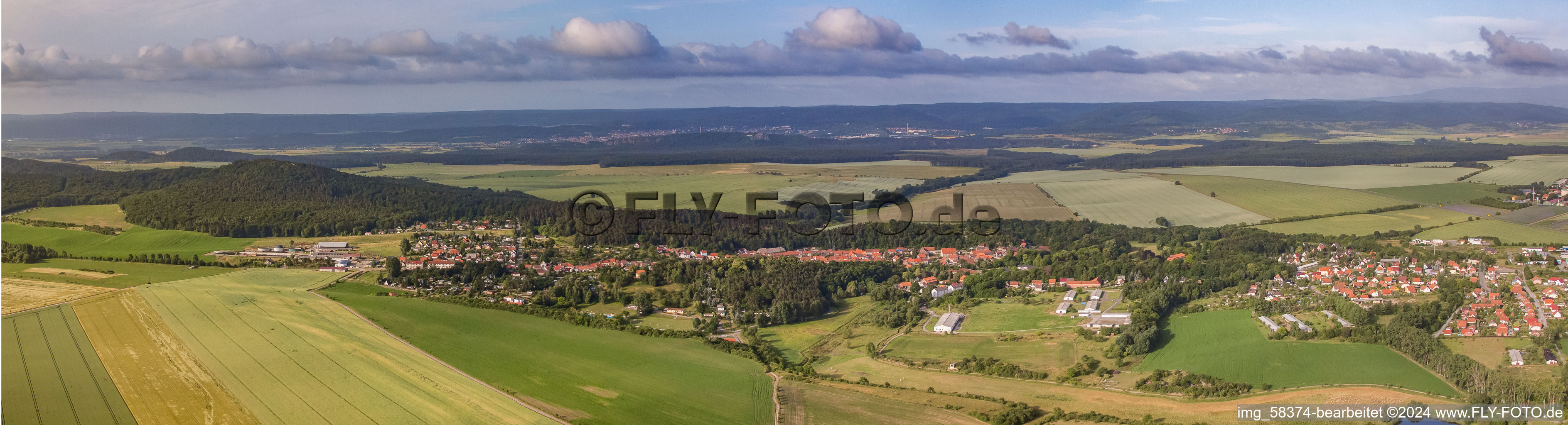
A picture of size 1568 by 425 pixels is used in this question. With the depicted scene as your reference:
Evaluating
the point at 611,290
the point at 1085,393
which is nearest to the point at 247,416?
the point at 611,290

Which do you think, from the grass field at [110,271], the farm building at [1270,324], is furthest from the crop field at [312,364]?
the farm building at [1270,324]

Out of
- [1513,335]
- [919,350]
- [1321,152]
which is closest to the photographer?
[1513,335]

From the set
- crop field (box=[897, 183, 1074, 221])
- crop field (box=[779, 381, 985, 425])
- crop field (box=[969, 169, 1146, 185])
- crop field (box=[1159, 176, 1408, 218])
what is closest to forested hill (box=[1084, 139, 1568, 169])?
crop field (box=[969, 169, 1146, 185])

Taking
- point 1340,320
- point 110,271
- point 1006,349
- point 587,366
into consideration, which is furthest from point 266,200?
point 1340,320

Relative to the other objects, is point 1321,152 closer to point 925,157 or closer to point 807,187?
point 925,157

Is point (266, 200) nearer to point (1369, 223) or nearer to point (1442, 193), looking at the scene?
point (1369, 223)

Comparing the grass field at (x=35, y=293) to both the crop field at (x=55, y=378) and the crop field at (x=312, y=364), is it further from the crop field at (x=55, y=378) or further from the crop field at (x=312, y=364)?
the crop field at (x=312, y=364)
